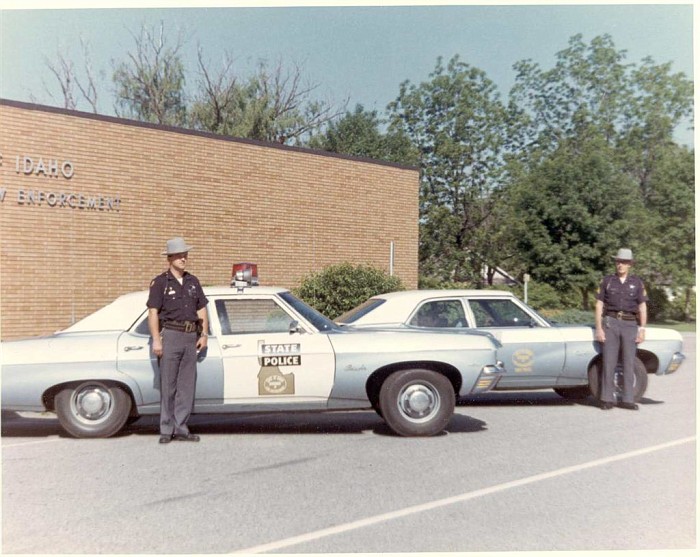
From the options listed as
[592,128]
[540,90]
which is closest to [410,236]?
[592,128]

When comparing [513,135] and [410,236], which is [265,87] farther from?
[410,236]

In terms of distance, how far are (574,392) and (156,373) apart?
5.62 m

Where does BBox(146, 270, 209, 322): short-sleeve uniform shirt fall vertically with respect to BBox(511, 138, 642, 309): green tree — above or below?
below

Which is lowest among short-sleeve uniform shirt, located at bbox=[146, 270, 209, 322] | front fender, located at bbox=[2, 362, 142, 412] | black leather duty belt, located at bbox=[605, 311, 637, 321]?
front fender, located at bbox=[2, 362, 142, 412]

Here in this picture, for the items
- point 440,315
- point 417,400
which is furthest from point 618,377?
point 417,400

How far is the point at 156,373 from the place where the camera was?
7977 millimetres

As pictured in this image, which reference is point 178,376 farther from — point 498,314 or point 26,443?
point 498,314

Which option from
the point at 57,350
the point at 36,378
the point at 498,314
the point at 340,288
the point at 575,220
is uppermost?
the point at 575,220

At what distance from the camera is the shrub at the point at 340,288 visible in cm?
1627

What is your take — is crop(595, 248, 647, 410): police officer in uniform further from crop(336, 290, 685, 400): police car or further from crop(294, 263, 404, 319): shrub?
crop(294, 263, 404, 319): shrub

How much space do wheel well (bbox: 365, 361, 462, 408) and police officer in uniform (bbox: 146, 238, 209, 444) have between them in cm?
166

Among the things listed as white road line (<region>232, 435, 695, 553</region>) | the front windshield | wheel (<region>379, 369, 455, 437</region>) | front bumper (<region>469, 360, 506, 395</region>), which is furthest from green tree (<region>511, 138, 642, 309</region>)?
white road line (<region>232, 435, 695, 553</region>)

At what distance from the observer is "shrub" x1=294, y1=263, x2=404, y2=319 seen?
16266 mm

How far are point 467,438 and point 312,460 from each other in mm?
1764
